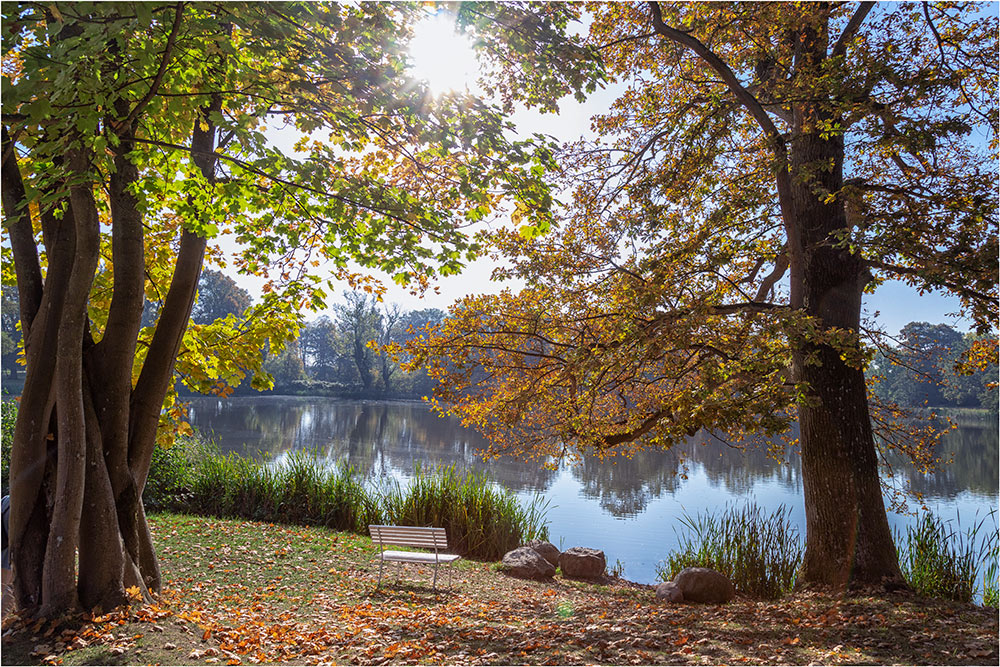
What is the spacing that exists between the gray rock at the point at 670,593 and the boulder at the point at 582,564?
1728mm

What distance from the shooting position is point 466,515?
10094mm

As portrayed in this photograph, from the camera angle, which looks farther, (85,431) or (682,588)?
(682,588)

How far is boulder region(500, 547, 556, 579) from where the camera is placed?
845cm

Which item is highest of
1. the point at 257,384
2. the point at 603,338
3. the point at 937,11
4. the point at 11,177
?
the point at 937,11

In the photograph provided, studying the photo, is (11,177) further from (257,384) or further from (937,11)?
(937,11)

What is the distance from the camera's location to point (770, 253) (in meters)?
7.24

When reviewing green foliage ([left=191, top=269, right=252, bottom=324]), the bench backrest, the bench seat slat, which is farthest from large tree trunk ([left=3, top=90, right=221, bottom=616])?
green foliage ([left=191, top=269, right=252, bottom=324])

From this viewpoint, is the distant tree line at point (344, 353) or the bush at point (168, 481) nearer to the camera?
the bush at point (168, 481)

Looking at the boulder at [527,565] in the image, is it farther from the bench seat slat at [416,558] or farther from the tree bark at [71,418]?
the tree bark at [71,418]

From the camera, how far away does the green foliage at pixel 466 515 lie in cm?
1005

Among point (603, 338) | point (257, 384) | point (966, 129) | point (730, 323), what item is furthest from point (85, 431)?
point (966, 129)

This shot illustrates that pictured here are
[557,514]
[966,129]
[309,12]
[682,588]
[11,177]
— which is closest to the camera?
[309,12]

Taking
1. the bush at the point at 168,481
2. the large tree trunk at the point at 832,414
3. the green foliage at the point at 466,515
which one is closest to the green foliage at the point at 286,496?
the bush at the point at 168,481

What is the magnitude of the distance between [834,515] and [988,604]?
1.79m
